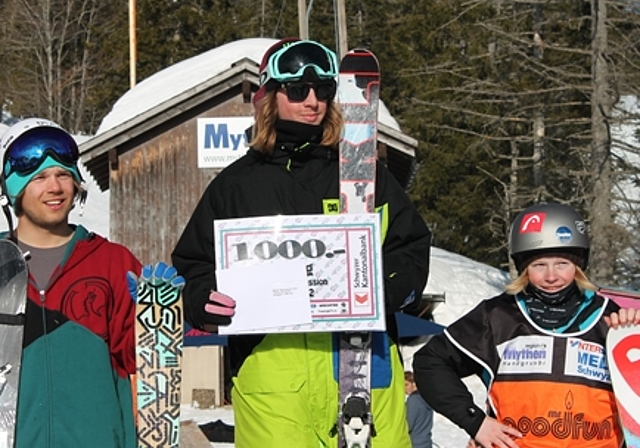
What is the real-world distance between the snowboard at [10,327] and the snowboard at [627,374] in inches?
79.1

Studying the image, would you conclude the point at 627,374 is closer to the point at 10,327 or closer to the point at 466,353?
the point at 466,353

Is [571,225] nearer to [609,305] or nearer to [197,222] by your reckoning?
[609,305]

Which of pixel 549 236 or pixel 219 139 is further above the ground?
pixel 219 139

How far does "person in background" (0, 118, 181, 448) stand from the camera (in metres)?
3.53

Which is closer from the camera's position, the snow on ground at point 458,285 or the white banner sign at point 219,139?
the white banner sign at point 219,139

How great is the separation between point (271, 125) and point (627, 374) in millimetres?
1506

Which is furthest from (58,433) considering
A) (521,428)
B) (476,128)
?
(476,128)

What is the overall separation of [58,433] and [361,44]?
34628 mm

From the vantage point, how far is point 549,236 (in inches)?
155

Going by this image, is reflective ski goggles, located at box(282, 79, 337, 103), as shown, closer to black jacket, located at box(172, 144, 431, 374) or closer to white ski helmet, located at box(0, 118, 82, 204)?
black jacket, located at box(172, 144, 431, 374)

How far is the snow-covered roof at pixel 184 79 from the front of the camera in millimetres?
22531

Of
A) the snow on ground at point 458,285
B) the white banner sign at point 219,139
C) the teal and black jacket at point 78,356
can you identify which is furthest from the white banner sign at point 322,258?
the snow on ground at point 458,285

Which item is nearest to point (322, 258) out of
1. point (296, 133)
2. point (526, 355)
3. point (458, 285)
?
point (296, 133)

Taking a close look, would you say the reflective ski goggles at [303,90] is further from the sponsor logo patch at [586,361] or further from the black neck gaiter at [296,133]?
the sponsor logo patch at [586,361]
